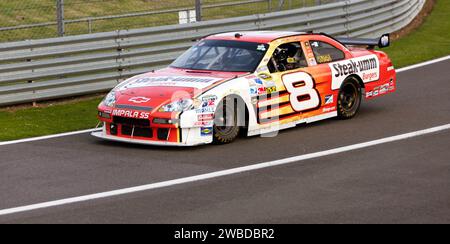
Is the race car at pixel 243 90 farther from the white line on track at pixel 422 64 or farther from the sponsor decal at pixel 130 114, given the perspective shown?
the white line on track at pixel 422 64

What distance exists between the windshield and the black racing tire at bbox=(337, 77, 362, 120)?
5.06 feet

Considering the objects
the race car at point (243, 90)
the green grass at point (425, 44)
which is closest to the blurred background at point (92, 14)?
the green grass at point (425, 44)

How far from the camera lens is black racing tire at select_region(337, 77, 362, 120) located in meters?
14.1

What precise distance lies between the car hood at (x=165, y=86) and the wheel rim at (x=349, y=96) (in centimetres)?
207

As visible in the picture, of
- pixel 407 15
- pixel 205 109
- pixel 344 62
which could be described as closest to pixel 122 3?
pixel 344 62

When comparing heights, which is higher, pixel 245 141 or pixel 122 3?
pixel 122 3

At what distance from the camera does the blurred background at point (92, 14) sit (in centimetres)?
1752

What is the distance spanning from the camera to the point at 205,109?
12164mm

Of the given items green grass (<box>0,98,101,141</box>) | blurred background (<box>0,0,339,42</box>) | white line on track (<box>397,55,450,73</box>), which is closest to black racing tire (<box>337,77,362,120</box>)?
green grass (<box>0,98,101,141</box>)

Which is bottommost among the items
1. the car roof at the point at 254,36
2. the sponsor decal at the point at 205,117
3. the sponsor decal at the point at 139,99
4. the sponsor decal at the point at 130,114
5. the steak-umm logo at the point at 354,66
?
the sponsor decal at the point at 205,117

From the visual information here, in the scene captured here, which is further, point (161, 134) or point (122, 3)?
point (122, 3)

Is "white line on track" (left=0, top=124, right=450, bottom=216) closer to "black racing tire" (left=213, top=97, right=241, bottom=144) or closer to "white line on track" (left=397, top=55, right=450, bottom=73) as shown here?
"black racing tire" (left=213, top=97, right=241, bottom=144)
